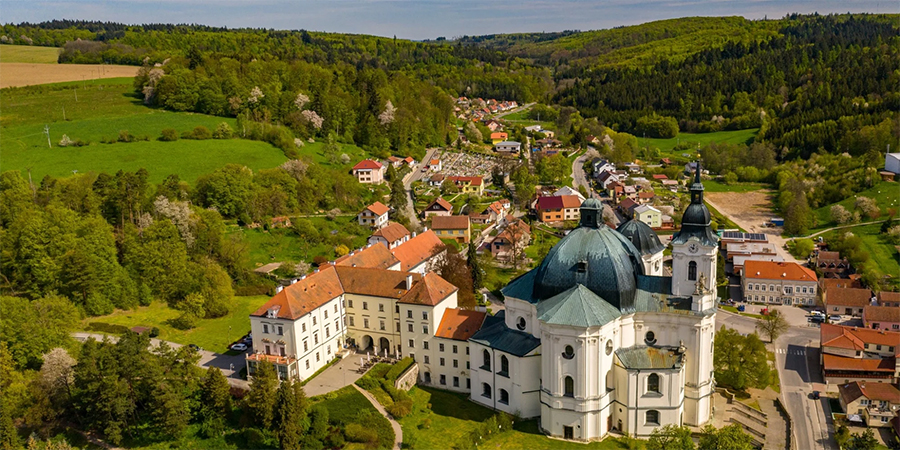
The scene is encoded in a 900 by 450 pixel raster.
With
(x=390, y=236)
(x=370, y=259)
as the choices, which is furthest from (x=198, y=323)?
(x=390, y=236)

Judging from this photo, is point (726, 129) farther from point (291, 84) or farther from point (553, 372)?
point (553, 372)

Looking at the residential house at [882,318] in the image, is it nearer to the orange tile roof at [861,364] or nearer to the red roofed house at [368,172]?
the orange tile roof at [861,364]

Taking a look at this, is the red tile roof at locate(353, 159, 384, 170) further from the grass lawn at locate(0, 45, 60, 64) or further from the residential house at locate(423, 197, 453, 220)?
the grass lawn at locate(0, 45, 60, 64)

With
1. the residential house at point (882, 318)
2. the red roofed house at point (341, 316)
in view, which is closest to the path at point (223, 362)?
the red roofed house at point (341, 316)

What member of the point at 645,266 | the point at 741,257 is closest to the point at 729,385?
the point at 645,266

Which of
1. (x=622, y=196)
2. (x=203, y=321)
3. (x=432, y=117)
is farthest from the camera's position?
(x=432, y=117)

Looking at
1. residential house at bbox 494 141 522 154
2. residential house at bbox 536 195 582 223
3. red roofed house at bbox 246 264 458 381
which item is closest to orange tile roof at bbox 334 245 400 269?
red roofed house at bbox 246 264 458 381
